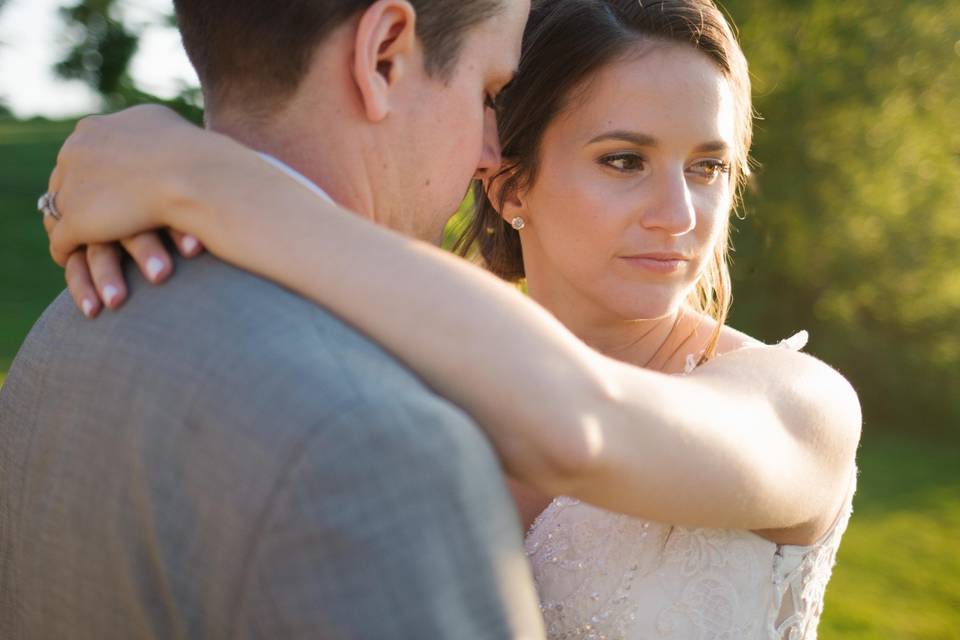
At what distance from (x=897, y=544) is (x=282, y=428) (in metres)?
8.66

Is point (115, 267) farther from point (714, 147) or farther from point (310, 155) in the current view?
point (714, 147)

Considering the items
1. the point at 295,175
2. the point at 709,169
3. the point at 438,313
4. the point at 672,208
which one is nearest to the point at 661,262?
the point at 672,208

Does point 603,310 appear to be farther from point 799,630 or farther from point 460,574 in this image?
point 460,574

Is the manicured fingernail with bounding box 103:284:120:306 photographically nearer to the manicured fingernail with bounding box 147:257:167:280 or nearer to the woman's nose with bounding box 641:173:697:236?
the manicured fingernail with bounding box 147:257:167:280

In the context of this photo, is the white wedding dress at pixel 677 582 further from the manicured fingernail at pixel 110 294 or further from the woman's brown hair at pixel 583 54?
the manicured fingernail at pixel 110 294

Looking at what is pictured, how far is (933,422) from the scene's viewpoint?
40.3ft

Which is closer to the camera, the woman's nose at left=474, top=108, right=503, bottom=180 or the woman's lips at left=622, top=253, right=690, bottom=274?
the woman's nose at left=474, top=108, right=503, bottom=180

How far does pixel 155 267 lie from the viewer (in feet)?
5.36

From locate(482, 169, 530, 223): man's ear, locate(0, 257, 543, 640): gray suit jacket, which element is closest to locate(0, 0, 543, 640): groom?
locate(0, 257, 543, 640): gray suit jacket

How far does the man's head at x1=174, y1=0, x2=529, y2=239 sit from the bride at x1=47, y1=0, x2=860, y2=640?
12 cm

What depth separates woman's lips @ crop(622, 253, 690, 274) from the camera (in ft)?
9.73

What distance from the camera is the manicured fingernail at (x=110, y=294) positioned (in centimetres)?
166

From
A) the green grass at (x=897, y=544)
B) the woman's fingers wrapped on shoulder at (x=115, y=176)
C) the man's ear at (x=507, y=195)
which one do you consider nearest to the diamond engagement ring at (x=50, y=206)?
the woman's fingers wrapped on shoulder at (x=115, y=176)

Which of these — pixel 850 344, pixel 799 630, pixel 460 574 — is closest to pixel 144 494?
pixel 460 574
